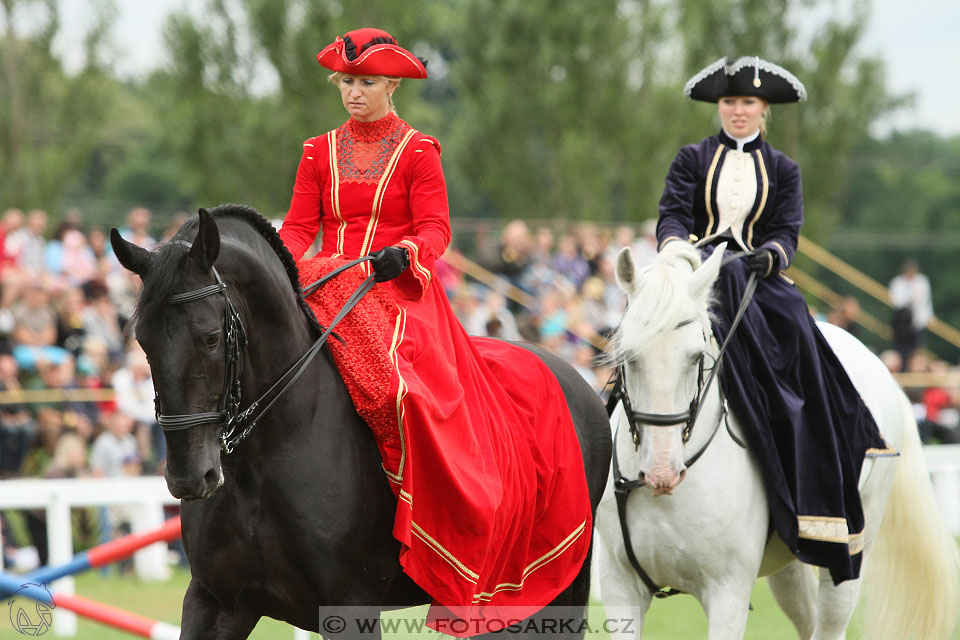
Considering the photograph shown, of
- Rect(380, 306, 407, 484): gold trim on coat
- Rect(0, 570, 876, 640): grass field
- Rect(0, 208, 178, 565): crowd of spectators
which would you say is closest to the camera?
Rect(380, 306, 407, 484): gold trim on coat

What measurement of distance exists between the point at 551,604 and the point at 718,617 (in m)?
0.75

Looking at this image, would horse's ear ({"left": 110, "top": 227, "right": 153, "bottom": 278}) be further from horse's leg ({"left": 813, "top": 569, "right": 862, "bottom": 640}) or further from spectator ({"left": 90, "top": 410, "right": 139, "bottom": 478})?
spectator ({"left": 90, "top": 410, "right": 139, "bottom": 478})

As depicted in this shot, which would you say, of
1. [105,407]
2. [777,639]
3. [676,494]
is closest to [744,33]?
[105,407]

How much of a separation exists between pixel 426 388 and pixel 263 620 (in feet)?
18.3

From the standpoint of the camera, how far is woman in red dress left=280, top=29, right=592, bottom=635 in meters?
4.40

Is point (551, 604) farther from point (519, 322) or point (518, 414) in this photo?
point (519, 322)

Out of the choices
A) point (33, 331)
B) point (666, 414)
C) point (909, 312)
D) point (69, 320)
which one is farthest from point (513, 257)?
point (666, 414)

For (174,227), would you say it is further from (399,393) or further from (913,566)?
(399,393)

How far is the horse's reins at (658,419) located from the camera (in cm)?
496

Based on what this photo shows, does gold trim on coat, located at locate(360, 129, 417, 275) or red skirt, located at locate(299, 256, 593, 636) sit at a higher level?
gold trim on coat, located at locate(360, 129, 417, 275)

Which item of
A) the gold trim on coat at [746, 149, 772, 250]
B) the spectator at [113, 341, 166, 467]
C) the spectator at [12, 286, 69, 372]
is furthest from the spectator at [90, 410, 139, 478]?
the gold trim on coat at [746, 149, 772, 250]

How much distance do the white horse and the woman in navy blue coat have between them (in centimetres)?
17

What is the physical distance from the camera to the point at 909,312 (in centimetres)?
1991

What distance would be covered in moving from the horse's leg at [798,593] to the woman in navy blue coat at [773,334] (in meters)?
0.58
